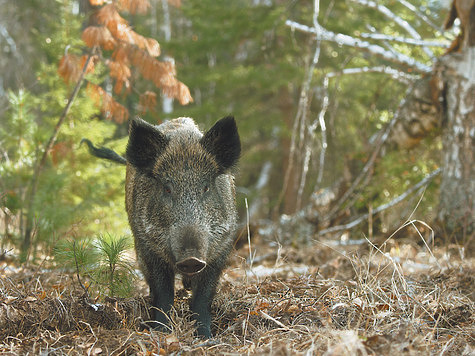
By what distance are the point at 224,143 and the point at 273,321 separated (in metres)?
1.55

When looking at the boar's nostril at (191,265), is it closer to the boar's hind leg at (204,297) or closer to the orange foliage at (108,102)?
the boar's hind leg at (204,297)

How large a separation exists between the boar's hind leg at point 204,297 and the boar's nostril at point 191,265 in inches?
27.0

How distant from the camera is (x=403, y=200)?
7.58 m

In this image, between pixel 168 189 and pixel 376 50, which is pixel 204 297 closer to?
pixel 168 189

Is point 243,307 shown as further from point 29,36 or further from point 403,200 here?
point 29,36

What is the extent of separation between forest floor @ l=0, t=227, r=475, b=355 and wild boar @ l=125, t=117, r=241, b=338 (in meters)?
0.24

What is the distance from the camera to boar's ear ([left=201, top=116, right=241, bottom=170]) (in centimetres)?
394

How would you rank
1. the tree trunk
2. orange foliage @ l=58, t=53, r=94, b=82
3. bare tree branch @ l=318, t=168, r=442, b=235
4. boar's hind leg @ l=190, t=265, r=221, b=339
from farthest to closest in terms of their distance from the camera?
bare tree branch @ l=318, t=168, r=442, b=235 < the tree trunk < orange foliage @ l=58, t=53, r=94, b=82 < boar's hind leg @ l=190, t=265, r=221, b=339

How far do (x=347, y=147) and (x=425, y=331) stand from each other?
10001 mm

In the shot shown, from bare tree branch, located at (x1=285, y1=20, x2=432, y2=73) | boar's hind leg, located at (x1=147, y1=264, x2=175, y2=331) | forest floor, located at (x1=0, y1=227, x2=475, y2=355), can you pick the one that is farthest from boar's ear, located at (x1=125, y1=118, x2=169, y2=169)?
bare tree branch, located at (x1=285, y1=20, x2=432, y2=73)

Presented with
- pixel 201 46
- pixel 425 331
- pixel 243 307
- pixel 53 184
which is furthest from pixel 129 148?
pixel 201 46

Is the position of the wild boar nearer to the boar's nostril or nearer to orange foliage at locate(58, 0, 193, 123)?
the boar's nostril

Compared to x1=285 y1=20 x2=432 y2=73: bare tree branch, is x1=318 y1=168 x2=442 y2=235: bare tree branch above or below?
below

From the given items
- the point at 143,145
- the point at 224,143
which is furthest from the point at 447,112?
the point at 143,145
